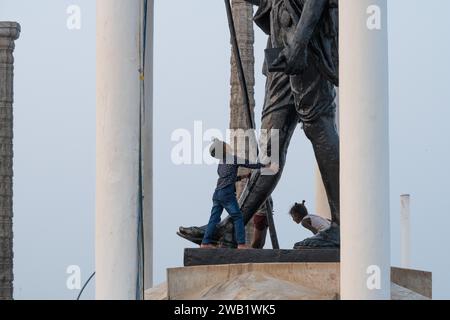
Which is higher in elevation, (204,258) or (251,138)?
(251,138)

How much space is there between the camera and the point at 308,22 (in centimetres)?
1786

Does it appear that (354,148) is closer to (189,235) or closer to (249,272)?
(249,272)

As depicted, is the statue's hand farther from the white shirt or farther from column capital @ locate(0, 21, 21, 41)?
column capital @ locate(0, 21, 21, 41)

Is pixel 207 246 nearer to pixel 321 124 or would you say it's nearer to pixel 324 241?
pixel 324 241

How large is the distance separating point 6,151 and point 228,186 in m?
19.9

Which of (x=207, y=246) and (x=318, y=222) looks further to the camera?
(x=318, y=222)

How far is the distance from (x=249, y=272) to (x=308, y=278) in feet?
2.01

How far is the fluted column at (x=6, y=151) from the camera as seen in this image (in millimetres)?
37031

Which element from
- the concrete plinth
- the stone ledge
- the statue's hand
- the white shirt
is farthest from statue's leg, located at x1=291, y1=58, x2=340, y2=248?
the concrete plinth


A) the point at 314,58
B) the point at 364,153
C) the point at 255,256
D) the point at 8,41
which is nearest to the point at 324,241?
the point at 255,256

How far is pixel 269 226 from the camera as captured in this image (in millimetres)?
19234

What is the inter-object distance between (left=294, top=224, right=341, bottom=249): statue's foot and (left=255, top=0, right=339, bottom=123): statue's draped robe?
47.5 inches

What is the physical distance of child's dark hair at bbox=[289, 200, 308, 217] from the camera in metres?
19.4
